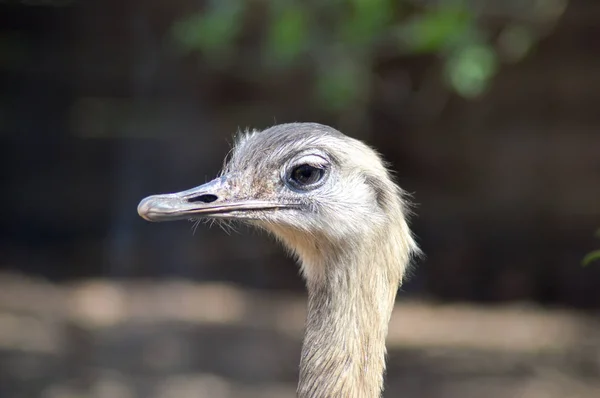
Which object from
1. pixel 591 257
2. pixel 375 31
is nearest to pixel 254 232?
pixel 375 31

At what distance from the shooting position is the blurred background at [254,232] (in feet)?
17.8

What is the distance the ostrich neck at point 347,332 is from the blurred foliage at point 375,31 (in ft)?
6.99

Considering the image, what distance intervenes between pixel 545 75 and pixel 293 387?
8.80ft

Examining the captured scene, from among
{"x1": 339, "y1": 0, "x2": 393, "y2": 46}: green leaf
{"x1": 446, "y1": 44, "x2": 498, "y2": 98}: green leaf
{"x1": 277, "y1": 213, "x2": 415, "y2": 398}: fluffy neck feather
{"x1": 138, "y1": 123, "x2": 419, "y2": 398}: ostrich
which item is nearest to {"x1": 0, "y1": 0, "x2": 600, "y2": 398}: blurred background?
{"x1": 339, "y1": 0, "x2": 393, "y2": 46}: green leaf

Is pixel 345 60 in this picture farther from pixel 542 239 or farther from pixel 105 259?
pixel 105 259

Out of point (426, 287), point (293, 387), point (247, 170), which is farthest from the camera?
point (426, 287)

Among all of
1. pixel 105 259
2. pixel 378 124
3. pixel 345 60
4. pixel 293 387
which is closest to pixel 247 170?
pixel 345 60

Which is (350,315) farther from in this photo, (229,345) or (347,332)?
(229,345)

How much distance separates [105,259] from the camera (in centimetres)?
714

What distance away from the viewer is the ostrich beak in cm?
227

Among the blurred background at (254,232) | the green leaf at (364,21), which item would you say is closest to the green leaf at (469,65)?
the blurred background at (254,232)

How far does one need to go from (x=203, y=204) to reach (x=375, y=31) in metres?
2.38

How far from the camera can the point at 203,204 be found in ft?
7.81

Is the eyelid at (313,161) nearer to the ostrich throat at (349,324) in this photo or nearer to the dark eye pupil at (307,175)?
the dark eye pupil at (307,175)
